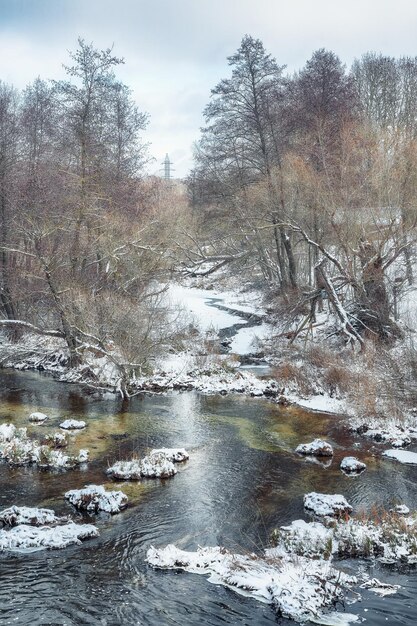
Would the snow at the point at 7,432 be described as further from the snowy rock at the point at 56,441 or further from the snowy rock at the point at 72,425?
the snowy rock at the point at 72,425

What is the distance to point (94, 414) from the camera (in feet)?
47.6

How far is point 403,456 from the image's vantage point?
36.3ft

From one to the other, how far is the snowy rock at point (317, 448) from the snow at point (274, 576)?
438 centimetres

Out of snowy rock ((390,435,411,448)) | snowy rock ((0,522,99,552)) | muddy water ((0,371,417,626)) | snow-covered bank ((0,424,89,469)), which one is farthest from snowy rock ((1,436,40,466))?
snowy rock ((390,435,411,448))

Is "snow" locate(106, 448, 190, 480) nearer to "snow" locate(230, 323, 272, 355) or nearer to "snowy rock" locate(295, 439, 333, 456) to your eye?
"snowy rock" locate(295, 439, 333, 456)

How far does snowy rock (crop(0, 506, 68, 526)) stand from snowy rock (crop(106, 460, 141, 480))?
186cm

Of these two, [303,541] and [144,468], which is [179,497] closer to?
[144,468]

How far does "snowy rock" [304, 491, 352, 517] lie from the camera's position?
852 cm

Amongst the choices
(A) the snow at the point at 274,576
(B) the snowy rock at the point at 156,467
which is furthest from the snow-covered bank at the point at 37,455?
(A) the snow at the point at 274,576

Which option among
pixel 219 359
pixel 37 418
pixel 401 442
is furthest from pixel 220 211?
pixel 401 442

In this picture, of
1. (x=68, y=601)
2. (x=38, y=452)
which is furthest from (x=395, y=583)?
(x=38, y=452)

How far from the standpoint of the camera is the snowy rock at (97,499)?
876cm

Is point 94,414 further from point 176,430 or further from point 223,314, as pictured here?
point 223,314

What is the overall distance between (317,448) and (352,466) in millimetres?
1123
